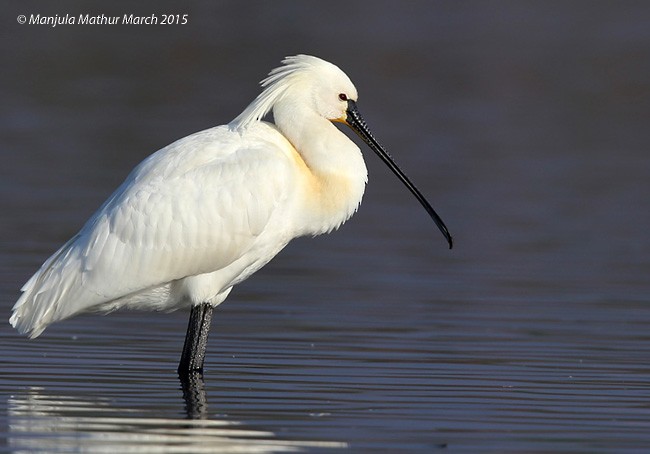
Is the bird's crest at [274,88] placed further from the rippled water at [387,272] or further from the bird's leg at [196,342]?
the rippled water at [387,272]

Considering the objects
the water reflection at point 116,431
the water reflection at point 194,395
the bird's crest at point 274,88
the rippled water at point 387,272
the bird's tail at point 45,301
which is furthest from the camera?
the bird's crest at point 274,88

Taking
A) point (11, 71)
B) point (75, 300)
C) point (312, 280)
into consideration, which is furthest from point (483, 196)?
point (11, 71)

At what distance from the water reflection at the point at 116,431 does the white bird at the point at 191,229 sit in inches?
44.2

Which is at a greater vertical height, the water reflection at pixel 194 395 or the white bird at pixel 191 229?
the white bird at pixel 191 229

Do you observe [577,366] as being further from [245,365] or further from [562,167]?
[562,167]

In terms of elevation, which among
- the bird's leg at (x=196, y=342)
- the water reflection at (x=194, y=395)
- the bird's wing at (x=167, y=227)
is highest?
the bird's wing at (x=167, y=227)

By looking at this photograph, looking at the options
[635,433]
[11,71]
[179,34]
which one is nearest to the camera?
[635,433]

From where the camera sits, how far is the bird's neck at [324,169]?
12062 mm

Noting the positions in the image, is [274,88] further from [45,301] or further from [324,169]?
[45,301]

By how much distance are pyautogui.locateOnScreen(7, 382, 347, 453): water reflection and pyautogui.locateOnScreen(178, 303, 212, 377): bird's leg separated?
3.32 ft

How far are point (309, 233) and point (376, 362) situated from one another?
0.98 m

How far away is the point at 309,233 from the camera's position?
12227 mm

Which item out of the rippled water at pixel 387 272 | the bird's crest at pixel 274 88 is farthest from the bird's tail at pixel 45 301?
the bird's crest at pixel 274 88

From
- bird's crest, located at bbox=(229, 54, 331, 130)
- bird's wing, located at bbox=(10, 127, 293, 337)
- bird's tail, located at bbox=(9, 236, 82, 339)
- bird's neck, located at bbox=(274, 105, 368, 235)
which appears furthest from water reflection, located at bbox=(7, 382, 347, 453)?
bird's crest, located at bbox=(229, 54, 331, 130)
